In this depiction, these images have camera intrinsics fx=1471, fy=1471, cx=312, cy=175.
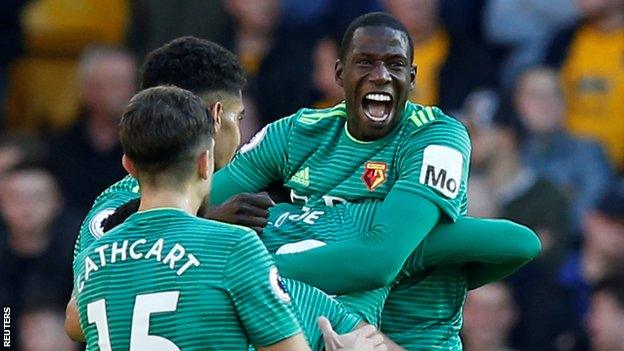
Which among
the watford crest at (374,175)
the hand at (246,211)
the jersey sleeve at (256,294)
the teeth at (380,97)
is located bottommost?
the jersey sleeve at (256,294)

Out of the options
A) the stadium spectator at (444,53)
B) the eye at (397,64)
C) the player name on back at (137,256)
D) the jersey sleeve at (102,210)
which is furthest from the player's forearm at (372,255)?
the stadium spectator at (444,53)

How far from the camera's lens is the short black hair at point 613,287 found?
7.16 m

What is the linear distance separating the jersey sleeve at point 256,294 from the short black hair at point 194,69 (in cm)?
93

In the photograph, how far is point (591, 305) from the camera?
7145mm

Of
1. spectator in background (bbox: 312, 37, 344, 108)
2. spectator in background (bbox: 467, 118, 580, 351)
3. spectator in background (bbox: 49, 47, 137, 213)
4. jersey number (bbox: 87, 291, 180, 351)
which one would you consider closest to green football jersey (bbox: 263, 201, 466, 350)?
jersey number (bbox: 87, 291, 180, 351)

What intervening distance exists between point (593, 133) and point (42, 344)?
2921mm

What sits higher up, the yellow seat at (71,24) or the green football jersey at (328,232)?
the yellow seat at (71,24)

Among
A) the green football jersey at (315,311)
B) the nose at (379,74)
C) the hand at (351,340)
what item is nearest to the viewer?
the hand at (351,340)

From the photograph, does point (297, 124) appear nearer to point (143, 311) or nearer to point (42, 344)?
point (143, 311)

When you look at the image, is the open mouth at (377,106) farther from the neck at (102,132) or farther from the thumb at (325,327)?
the neck at (102,132)

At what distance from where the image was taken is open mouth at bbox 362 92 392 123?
3.92m

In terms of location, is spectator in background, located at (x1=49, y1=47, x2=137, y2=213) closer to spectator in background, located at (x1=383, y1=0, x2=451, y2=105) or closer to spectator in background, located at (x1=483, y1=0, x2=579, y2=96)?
spectator in background, located at (x1=383, y1=0, x2=451, y2=105)

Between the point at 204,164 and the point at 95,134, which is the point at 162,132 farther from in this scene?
the point at 95,134

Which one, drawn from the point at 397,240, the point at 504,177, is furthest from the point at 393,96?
the point at 504,177
